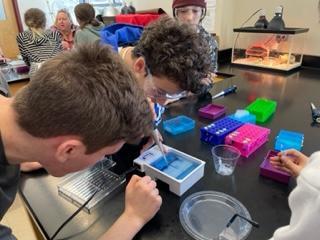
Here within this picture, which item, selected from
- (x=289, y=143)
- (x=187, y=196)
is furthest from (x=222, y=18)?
(x=187, y=196)

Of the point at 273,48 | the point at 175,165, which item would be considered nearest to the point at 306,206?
the point at 175,165

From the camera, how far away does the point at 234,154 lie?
0.83 m

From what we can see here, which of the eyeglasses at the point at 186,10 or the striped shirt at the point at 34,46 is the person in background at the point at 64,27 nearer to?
the striped shirt at the point at 34,46

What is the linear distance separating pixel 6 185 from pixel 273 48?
199cm

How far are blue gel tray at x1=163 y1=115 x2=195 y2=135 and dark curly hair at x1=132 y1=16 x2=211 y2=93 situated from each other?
0.75 ft

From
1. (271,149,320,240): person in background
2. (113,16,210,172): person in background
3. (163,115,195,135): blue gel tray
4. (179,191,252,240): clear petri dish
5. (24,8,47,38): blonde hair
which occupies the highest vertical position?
(24,8,47,38): blonde hair

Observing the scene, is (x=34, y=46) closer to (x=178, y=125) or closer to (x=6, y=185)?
(x=178, y=125)

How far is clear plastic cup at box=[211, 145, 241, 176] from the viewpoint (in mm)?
781

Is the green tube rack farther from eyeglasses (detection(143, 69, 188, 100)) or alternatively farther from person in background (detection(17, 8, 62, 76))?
person in background (detection(17, 8, 62, 76))

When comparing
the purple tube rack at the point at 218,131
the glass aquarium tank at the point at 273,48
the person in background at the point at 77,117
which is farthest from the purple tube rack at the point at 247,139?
the glass aquarium tank at the point at 273,48

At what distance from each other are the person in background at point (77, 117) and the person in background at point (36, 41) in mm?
1915

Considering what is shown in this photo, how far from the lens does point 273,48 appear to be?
1.99 m

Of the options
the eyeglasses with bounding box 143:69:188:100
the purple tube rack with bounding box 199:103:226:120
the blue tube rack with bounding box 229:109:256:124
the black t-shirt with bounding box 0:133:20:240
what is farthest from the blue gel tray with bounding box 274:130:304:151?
the black t-shirt with bounding box 0:133:20:240

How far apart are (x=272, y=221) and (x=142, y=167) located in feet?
1.18
